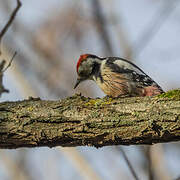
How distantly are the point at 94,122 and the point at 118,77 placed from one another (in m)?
1.90

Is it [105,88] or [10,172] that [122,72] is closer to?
[105,88]

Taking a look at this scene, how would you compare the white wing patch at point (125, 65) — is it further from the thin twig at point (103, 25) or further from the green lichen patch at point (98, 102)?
the thin twig at point (103, 25)

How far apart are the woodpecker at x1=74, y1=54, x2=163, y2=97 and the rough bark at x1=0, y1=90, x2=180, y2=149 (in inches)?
60.8

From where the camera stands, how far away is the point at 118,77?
200 inches

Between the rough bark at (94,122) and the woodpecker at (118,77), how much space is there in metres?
1.54

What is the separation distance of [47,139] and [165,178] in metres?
3.72

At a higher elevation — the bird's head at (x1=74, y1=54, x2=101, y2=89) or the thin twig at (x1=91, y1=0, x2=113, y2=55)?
the thin twig at (x1=91, y1=0, x2=113, y2=55)

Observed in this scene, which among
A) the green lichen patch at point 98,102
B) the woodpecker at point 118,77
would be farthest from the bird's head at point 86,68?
the green lichen patch at point 98,102

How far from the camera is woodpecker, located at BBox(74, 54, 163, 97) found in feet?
16.2

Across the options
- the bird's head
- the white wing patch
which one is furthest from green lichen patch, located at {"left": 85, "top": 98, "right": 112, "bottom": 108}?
the bird's head

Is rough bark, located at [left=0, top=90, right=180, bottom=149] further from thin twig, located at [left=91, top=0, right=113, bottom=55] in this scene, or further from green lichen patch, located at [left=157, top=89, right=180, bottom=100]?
thin twig, located at [left=91, top=0, right=113, bottom=55]

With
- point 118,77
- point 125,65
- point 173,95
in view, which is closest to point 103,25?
point 125,65

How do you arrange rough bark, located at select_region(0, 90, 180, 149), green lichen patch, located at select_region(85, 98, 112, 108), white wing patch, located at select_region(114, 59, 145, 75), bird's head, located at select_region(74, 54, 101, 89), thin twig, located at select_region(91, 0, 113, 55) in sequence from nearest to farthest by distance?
rough bark, located at select_region(0, 90, 180, 149), green lichen patch, located at select_region(85, 98, 112, 108), white wing patch, located at select_region(114, 59, 145, 75), bird's head, located at select_region(74, 54, 101, 89), thin twig, located at select_region(91, 0, 113, 55)

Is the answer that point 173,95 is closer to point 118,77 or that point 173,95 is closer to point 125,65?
point 118,77
